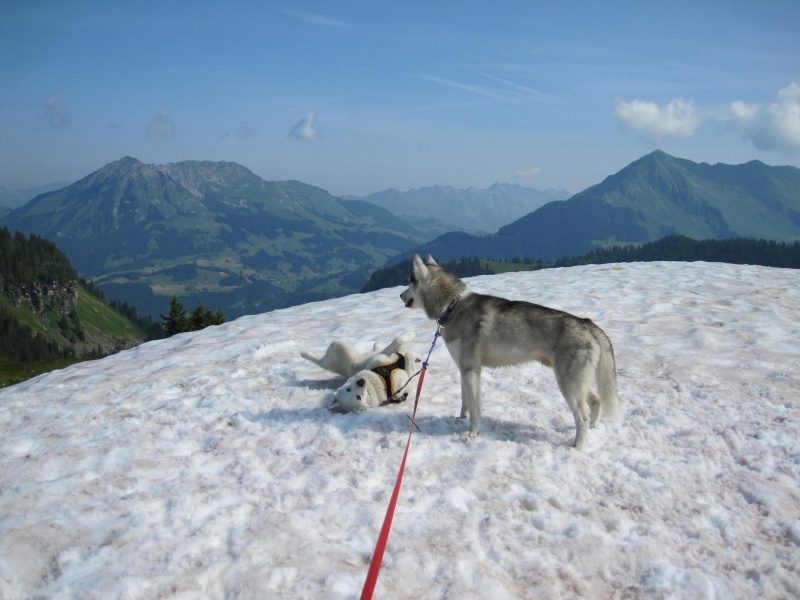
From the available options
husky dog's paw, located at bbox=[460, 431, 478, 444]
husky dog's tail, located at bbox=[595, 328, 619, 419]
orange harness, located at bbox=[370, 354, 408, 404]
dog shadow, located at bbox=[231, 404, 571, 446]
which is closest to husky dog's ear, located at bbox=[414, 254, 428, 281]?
orange harness, located at bbox=[370, 354, 408, 404]

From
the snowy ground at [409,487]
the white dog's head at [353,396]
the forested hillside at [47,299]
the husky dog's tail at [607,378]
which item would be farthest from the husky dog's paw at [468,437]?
the forested hillside at [47,299]

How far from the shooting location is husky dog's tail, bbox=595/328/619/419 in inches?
313

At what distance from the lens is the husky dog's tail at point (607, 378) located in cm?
796

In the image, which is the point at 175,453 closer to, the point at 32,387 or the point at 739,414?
the point at 32,387

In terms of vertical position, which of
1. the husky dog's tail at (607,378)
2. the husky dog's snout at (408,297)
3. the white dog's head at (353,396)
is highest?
the husky dog's snout at (408,297)

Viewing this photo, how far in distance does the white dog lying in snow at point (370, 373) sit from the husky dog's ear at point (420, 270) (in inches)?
77.4

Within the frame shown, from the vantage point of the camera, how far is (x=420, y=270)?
9016mm

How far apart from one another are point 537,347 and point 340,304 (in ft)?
48.9

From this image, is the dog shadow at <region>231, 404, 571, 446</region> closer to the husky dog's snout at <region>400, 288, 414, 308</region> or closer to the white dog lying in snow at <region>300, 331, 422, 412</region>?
the white dog lying in snow at <region>300, 331, 422, 412</region>

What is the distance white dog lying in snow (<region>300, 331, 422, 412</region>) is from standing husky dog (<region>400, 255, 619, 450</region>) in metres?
1.49

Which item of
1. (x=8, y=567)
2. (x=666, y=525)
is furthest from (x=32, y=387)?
(x=666, y=525)

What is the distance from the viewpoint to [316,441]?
8.45m

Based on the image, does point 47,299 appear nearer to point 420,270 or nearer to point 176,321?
point 176,321

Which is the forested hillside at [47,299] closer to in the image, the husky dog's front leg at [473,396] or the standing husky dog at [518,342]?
the standing husky dog at [518,342]
